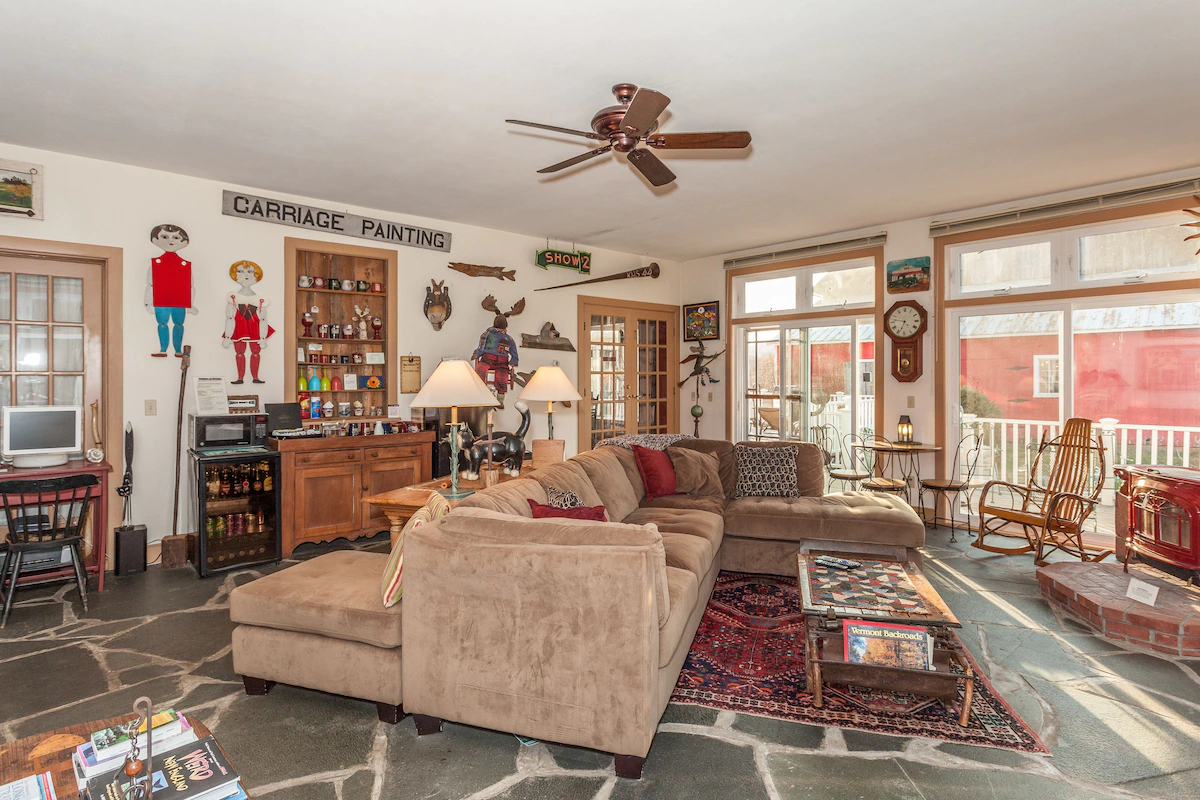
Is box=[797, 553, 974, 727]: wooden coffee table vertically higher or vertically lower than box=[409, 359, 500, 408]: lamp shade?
lower

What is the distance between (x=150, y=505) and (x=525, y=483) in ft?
10.7

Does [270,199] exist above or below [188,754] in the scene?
above

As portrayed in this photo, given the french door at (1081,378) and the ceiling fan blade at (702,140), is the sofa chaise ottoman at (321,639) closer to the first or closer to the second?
the ceiling fan blade at (702,140)

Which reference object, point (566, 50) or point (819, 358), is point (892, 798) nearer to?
point (566, 50)

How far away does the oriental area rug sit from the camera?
2.31 m

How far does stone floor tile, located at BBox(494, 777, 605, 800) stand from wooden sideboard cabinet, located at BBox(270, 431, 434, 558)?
328cm

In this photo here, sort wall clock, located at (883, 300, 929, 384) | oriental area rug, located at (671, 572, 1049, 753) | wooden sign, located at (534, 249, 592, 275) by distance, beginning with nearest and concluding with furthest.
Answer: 1. oriental area rug, located at (671, 572, 1049, 753)
2. wall clock, located at (883, 300, 929, 384)
3. wooden sign, located at (534, 249, 592, 275)

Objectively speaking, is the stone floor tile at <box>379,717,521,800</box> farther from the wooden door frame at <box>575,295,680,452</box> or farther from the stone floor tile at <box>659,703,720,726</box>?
the wooden door frame at <box>575,295,680,452</box>

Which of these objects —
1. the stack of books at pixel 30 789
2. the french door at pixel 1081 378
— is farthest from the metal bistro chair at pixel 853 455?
the stack of books at pixel 30 789

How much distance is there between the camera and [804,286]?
6.70 metres

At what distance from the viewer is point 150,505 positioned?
4.45 m

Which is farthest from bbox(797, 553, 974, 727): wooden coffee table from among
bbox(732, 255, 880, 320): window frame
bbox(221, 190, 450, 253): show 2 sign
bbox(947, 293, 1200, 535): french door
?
bbox(221, 190, 450, 253): show 2 sign

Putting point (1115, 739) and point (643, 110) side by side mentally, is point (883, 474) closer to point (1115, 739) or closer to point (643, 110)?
point (1115, 739)

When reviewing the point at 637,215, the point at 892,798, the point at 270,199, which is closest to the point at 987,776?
the point at 892,798
